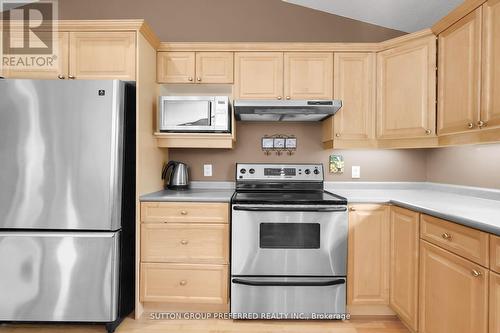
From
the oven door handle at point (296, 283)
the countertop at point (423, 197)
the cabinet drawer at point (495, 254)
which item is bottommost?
the oven door handle at point (296, 283)

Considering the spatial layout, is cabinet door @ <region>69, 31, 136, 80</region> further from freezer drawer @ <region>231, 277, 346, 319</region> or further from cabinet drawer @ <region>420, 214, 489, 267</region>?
cabinet drawer @ <region>420, 214, 489, 267</region>

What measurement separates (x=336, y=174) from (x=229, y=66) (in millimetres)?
1384

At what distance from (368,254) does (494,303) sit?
3.05 ft

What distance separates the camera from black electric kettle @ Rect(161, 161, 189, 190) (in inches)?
103

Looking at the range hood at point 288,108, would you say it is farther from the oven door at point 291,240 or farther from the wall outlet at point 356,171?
the oven door at point 291,240

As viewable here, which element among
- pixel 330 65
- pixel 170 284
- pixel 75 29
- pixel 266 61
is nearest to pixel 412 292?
pixel 170 284

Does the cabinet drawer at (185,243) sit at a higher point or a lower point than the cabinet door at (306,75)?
lower

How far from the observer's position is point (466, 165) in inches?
88.6

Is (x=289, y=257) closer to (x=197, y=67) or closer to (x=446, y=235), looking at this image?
(x=446, y=235)

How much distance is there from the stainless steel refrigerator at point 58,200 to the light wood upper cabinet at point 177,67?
24.2 inches

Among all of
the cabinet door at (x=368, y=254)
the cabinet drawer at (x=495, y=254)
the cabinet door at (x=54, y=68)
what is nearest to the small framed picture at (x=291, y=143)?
the cabinet door at (x=368, y=254)

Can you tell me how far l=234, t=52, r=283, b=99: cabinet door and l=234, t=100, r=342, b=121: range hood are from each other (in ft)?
0.56

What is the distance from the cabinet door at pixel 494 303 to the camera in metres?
1.16

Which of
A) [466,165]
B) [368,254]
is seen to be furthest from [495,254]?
[466,165]
